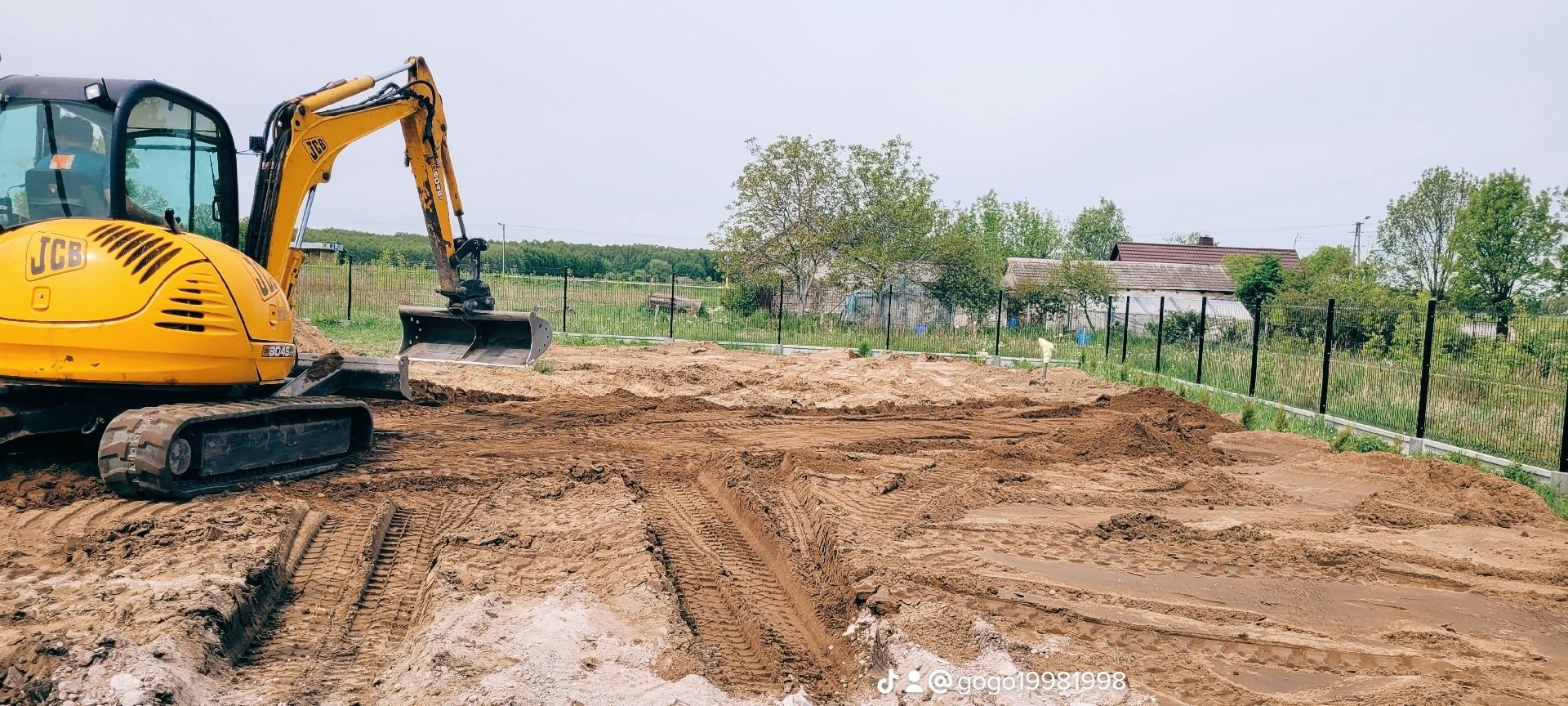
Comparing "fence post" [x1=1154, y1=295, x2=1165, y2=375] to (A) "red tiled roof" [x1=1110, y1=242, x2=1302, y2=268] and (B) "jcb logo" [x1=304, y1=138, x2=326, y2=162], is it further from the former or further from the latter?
(A) "red tiled roof" [x1=1110, y1=242, x2=1302, y2=268]

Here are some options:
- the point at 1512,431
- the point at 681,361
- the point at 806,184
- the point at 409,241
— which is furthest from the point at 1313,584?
the point at 409,241

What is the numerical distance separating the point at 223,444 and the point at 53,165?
2.22 m

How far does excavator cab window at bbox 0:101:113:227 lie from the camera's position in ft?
21.8

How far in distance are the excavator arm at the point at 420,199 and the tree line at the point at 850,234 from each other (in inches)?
746

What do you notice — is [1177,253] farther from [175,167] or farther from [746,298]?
[175,167]

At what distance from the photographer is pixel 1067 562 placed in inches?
243

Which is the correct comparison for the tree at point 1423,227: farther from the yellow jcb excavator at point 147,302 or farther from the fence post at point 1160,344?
the yellow jcb excavator at point 147,302

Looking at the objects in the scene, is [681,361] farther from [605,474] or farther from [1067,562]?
[1067,562]

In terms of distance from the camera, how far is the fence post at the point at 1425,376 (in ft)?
37.2

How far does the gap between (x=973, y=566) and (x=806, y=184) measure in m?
26.9

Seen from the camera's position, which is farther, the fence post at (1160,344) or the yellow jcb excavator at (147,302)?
the fence post at (1160,344)

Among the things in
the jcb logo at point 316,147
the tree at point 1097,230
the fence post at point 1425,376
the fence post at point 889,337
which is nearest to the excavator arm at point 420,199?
the jcb logo at point 316,147

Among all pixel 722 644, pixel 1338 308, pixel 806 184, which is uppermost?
pixel 806 184

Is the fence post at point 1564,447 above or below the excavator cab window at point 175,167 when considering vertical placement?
below
